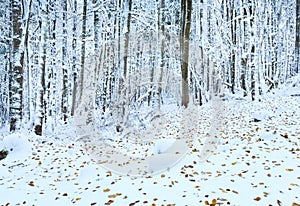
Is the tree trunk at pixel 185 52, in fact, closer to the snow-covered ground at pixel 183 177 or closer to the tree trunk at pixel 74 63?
the snow-covered ground at pixel 183 177

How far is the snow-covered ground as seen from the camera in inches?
161

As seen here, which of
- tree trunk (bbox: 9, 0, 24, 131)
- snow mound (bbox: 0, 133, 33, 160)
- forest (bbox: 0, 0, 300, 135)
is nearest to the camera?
snow mound (bbox: 0, 133, 33, 160)

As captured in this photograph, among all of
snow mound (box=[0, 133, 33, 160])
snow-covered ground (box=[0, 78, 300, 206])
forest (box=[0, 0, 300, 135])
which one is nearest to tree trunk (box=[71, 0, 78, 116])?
forest (box=[0, 0, 300, 135])

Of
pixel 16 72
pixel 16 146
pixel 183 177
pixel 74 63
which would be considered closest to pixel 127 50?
pixel 16 72

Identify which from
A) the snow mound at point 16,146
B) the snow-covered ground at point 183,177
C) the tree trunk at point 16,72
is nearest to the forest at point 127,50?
the tree trunk at point 16,72

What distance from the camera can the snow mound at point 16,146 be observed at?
24.0ft

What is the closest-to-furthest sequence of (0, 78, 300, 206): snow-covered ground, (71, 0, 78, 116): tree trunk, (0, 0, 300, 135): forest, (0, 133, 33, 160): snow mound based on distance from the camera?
(0, 78, 300, 206): snow-covered ground → (0, 133, 33, 160): snow mound → (0, 0, 300, 135): forest → (71, 0, 78, 116): tree trunk

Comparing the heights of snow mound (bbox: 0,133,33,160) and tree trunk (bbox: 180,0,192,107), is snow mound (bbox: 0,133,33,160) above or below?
below

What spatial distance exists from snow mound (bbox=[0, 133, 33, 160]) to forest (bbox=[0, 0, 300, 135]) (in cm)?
142

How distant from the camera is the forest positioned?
402 inches

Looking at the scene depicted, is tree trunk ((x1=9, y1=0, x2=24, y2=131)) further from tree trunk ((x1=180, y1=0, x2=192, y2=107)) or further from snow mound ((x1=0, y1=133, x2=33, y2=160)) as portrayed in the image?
tree trunk ((x1=180, y1=0, x2=192, y2=107))

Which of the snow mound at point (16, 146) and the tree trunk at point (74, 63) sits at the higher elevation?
the tree trunk at point (74, 63)

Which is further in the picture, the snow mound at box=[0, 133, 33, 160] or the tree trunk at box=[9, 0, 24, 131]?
the tree trunk at box=[9, 0, 24, 131]

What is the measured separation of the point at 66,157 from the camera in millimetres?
7223
